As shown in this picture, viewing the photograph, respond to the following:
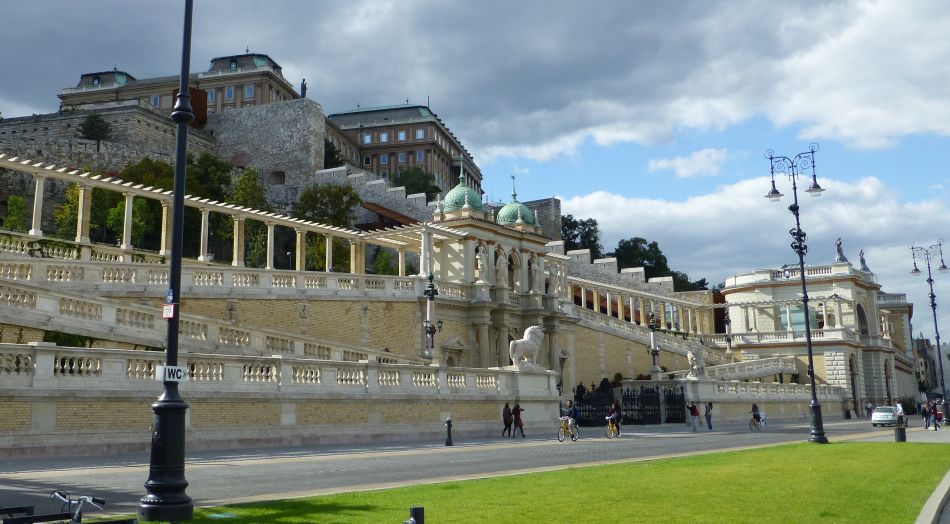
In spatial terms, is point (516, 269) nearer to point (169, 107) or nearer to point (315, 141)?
point (315, 141)

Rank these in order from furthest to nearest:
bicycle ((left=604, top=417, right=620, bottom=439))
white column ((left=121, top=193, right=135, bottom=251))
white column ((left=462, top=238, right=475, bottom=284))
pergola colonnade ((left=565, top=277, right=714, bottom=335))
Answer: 1. pergola colonnade ((left=565, top=277, right=714, bottom=335))
2. white column ((left=462, top=238, right=475, bottom=284))
3. white column ((left=121, top=193, right=135, bottom=251))
4. bicycle ((left=604, top=417, right=620, bottom=439))

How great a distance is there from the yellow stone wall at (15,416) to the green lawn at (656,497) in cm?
875

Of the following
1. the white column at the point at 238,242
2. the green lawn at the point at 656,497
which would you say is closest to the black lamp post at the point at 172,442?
the green lawn at the point at 656,497

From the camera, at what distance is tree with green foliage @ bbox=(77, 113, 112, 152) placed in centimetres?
8075

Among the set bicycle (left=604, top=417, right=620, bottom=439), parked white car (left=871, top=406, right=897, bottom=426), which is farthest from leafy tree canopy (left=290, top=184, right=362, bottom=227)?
bicycle (left=604, top=417, right=620, bottom=439)

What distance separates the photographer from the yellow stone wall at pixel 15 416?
17.0 m

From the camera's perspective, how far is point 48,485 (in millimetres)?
13195

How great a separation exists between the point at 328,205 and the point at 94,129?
86.0ft

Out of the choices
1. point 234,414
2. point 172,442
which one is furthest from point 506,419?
point 172,442

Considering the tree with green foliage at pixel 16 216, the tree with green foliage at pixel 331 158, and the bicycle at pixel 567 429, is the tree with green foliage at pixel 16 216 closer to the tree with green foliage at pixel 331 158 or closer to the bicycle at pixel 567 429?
the bicycle at pixel 567 429

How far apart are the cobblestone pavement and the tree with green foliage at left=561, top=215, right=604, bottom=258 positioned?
84788 millimetres

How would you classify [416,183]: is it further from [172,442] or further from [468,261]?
[172,442]

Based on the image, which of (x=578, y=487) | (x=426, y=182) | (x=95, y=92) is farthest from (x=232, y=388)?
(x=95, y=92)

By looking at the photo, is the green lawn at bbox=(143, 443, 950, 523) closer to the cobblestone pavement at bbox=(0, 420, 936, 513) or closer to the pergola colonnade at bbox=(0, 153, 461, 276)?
the cobblestone pavement at bbox=(0, 420, 936, 513)
